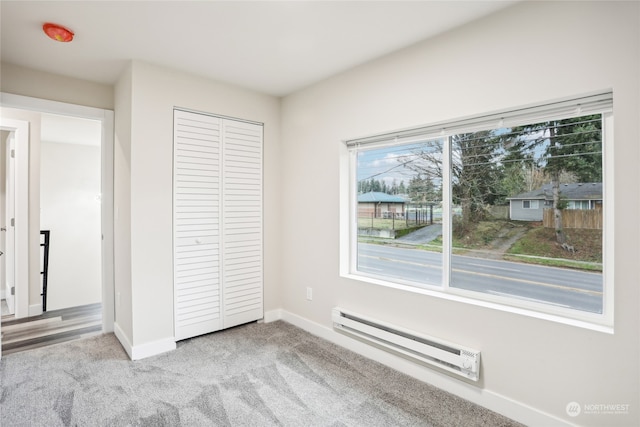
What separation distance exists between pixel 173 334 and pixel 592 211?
3202 mm

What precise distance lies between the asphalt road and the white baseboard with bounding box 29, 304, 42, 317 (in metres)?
3.90

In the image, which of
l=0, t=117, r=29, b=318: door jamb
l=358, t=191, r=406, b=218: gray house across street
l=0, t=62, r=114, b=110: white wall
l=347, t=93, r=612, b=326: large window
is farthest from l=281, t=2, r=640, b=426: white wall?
l=0, t=117, r=29, b=318: door jamb

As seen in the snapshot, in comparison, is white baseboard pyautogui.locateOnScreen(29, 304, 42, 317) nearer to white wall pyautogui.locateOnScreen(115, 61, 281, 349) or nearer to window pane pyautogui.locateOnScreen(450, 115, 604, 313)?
white wall pyautogui.locateOnScreen(115, 61, 281, 349)

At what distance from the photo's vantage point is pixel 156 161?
2.82 meters

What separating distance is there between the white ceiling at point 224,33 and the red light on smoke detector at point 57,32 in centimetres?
4

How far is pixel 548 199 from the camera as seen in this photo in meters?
2.00

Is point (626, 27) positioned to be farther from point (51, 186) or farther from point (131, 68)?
point (51, 186)

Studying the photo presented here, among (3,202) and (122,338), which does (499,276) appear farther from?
(3,202)

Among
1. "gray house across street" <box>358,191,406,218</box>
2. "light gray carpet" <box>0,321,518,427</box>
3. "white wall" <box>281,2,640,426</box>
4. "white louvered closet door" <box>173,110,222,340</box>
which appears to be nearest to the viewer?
"white wall" <box>281,2,640,426</box>

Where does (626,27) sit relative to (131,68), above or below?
below

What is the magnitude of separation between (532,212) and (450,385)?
49.3 inches

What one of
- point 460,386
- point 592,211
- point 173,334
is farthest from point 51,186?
point 592,211

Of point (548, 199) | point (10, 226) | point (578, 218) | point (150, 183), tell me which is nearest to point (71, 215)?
point (10, 226)

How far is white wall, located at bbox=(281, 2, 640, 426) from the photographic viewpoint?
1.60 metres
